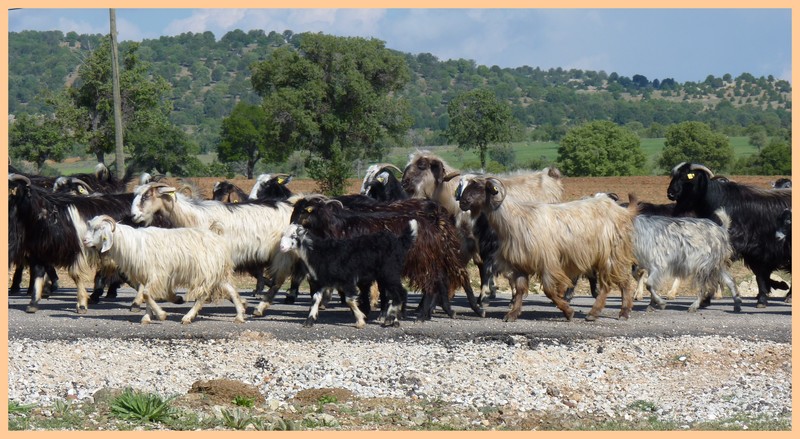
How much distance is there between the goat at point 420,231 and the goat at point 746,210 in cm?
419

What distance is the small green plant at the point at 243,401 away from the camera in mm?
10954

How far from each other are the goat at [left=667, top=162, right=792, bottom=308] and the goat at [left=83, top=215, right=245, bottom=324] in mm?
7030

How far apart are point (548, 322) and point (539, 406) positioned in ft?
10.8

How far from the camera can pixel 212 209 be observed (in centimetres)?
1591

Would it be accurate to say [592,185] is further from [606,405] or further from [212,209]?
[606,405]

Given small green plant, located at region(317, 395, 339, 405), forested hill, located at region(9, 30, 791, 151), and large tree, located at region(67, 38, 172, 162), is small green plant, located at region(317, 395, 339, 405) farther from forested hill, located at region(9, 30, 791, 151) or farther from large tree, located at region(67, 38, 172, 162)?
forested hill, located at region(9, 30, 791, 151)

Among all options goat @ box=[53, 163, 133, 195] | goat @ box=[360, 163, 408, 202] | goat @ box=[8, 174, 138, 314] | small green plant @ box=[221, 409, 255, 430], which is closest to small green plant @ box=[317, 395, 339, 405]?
small green plant @ box=[221, 409, 255, 430]

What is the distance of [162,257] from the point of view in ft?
46.2

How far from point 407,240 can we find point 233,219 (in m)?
2.81

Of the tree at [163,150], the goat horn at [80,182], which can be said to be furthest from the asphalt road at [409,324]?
the tree at [163,150]

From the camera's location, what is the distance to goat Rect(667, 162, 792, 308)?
674 inches

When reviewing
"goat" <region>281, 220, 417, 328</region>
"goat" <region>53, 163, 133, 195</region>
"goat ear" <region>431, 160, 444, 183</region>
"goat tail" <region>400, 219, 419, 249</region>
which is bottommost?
"goat" <region>281, 220, 417, 328</region>

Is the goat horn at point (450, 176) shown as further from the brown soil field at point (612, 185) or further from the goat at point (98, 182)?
the brown soil field at point (612, 185)

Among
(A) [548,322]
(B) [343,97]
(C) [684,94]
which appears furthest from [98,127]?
(C) [684,94]
